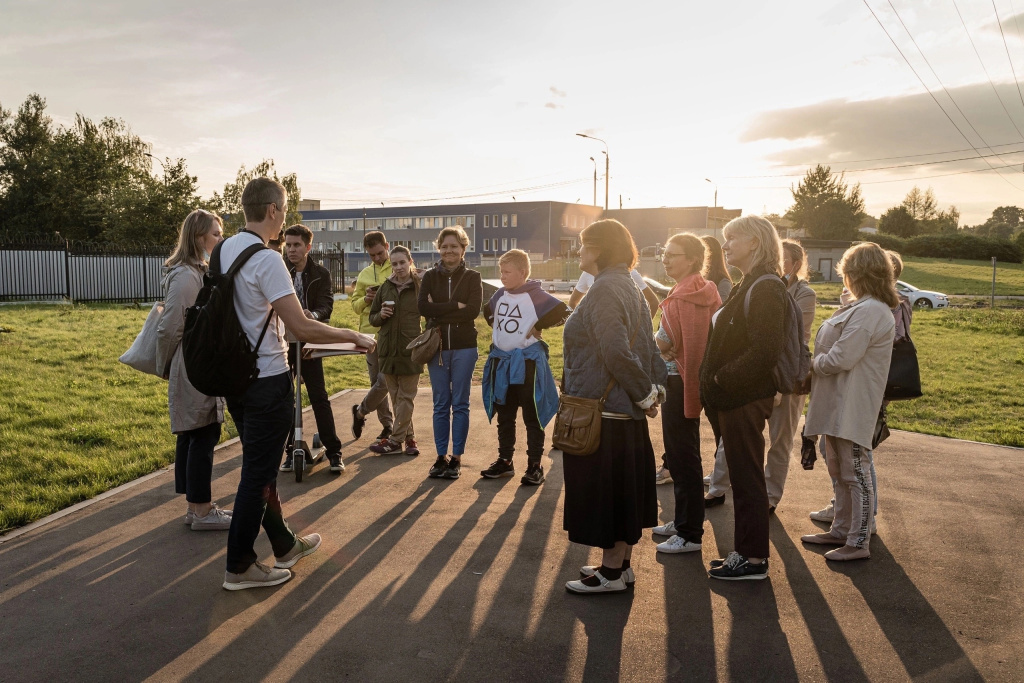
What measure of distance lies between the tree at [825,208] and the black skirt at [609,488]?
70.8 meters

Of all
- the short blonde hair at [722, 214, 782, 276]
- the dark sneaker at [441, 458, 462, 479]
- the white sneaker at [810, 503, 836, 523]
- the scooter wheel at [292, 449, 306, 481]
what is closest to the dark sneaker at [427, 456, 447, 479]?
the dark sneaker at [441, 458, 462, 479]

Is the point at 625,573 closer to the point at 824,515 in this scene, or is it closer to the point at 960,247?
the point at 824,515

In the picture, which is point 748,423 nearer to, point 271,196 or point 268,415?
point 268,415

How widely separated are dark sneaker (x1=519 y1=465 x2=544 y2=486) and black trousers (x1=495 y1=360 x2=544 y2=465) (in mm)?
50

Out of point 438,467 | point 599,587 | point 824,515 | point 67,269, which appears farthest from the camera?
point 67,269

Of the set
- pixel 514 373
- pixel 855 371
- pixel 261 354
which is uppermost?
pixel 261 354

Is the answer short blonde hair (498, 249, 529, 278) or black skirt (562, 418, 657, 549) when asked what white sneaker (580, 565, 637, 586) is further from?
Answer: short blonde hair (498, 249, 529, 278)

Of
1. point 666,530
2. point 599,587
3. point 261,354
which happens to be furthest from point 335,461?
point 599,587

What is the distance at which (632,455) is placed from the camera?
378cm

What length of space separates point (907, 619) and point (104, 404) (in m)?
8.32

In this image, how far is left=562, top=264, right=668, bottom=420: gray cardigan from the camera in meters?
3.64

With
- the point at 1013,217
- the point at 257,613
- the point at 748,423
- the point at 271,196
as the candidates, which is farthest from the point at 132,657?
the point at 1013,217

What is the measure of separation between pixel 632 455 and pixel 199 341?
2258 millimetres

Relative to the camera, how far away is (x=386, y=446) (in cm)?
685
